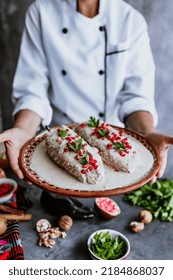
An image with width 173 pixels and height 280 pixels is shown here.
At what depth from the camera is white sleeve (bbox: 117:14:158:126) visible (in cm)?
234

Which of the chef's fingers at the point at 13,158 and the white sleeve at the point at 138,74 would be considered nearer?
the chef's fingers at the point at 13,158

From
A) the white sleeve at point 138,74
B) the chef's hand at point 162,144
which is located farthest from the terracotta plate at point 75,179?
the white sleeve at point 138,74

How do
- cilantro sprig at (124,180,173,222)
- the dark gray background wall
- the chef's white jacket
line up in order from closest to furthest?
cilantro sprig at (124,180,173,222) → the chef's white jacket → the dark gray background wall

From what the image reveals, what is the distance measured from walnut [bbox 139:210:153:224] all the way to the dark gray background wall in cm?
141

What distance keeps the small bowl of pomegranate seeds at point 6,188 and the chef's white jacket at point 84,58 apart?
17.9 inches

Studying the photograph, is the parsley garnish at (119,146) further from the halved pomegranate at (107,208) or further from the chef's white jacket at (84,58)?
the chef's white jacket at (84,58)

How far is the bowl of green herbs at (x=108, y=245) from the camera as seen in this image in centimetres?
169

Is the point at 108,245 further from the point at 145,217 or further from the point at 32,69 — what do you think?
the point at 32,69

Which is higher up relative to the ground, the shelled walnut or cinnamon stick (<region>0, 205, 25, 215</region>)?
cinnamon stick (<region>0, 205, 25, 215</region>)

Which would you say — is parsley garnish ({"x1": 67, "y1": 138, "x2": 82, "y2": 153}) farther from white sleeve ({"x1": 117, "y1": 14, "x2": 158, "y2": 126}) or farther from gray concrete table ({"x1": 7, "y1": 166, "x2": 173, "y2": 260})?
white sleeve ({"x1": 117, "y1": 14, "x2": 158, "y2": 126})

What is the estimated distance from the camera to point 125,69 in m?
2.43

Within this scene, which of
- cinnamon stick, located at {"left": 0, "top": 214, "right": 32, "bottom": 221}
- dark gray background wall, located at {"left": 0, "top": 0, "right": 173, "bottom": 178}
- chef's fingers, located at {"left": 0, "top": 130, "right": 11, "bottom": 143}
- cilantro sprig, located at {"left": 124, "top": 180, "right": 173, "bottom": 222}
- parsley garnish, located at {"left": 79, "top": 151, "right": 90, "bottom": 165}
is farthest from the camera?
dark gray background wall, located at {"left": 0, "top": 0, "right": 173, "bottom": 178}

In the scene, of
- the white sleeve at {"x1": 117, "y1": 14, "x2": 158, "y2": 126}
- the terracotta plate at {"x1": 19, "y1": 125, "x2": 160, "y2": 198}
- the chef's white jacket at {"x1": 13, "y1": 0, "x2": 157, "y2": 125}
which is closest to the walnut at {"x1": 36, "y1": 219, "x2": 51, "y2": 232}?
the terracotta plate at {"x1": 19, "y1": 125, "x2": 160, "y2": 198}

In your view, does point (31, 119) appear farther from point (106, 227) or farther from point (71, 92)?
point (106, 227)
